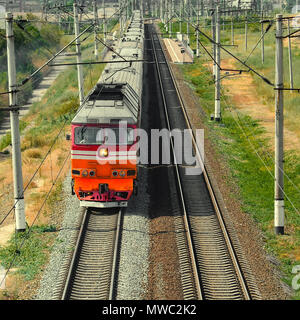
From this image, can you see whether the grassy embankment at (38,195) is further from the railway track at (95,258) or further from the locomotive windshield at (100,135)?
the locomotive windshield at (100,135)

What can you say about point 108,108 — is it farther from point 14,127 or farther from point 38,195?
point 38,195

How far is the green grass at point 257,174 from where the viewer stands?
59.2ft

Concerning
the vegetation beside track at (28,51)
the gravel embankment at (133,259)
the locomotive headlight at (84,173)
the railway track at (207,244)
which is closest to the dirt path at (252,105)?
the railway track at (207,244)

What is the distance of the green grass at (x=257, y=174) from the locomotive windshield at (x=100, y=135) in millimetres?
5710

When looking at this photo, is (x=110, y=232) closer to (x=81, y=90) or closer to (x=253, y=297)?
(x=253, y=297)

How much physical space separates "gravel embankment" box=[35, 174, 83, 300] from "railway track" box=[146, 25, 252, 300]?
148 inches

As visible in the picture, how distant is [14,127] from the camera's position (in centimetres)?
1803

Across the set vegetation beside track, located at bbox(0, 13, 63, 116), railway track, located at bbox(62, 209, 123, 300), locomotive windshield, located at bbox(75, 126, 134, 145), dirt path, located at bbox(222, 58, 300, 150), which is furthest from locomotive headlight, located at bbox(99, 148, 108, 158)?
vegetation beside track, located at bbox(0, 13, 63, 116)

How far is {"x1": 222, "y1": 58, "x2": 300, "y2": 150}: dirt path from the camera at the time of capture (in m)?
30.6

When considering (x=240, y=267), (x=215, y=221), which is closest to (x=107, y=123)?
(x=215, y=221)

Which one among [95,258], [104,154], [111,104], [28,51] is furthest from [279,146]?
[28,51]
